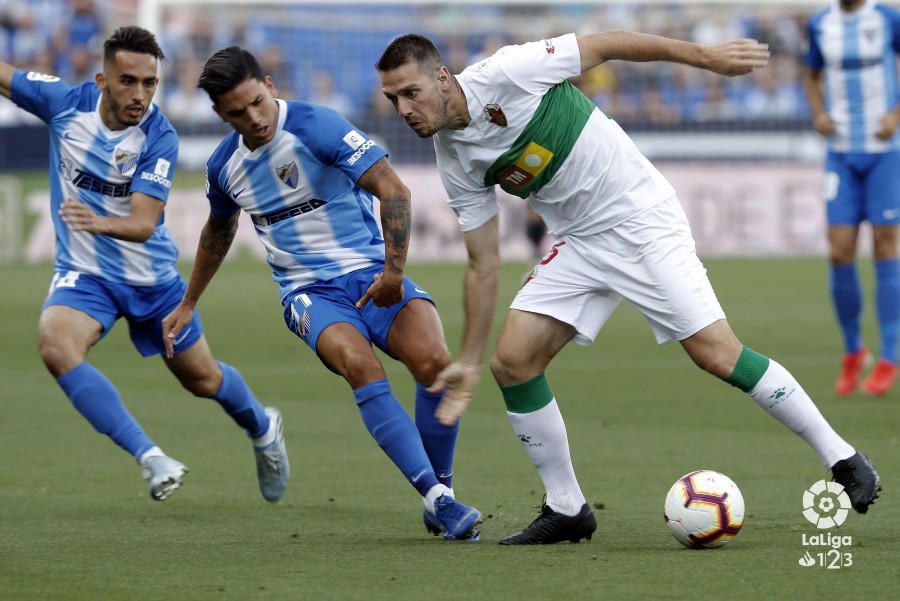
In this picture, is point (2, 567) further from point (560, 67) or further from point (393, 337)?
point (560, 67)

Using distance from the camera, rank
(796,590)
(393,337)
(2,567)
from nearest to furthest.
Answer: (796,590) → (2,567) → (393,337)

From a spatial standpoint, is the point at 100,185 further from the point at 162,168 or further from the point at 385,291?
the point at 385,291

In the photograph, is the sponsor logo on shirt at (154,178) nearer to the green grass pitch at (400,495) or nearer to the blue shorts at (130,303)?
the blue shorts at (130,303)

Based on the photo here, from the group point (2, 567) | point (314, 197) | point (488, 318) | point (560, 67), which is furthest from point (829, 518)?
point (2, 567)

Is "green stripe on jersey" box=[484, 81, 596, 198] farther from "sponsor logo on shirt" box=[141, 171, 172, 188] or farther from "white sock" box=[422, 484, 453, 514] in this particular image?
"sponsor logo on shirt" box=[141, 171, 172, 188]

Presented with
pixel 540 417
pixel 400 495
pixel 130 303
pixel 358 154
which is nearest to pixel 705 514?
pixel 540 417

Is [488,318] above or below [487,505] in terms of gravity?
above

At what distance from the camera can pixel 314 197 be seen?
652cm

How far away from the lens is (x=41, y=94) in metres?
7.56

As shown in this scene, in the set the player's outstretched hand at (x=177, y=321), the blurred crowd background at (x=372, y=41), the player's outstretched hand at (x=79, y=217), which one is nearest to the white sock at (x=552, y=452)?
the player's outstretched hand at (x=177, y=321)

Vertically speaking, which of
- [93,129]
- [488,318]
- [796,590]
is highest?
[93,129]

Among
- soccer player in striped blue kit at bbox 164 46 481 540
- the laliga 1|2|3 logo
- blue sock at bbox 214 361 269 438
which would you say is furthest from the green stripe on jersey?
blue sock at bbox 214 361 269 438

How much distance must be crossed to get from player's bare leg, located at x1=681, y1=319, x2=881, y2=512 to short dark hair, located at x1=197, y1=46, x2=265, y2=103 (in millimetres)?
2030

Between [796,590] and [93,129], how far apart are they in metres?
4.29
